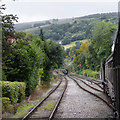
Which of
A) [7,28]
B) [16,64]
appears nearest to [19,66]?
[16,64]

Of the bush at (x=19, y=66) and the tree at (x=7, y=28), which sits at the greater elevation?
the tree at (x=7, y=28)

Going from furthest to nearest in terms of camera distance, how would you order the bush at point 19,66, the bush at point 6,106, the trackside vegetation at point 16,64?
1. the bush at point 19,66
2. the trackside vegetation at point 16,64
3. the bush at point 6,106

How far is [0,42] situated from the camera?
1179cm

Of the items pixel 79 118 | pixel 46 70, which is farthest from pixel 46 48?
pixel 79 118

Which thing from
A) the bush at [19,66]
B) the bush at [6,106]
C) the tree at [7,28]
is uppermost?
the tree at [7,28]

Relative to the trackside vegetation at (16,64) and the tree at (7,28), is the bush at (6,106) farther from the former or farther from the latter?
the tree at (7,28)

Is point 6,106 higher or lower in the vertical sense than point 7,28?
lower

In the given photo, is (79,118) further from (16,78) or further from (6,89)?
(16,78)

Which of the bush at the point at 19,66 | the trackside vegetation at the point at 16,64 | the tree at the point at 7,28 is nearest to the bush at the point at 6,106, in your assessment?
the trackside vegetation at the point at 16,64

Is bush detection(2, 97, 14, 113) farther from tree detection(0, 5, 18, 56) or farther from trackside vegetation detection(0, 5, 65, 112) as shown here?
tree detection(0, 5, 18, 56)

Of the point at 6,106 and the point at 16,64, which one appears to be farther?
the point at 16,64

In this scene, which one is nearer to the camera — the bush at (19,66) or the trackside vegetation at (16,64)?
the trackside vegetation at (16,64)

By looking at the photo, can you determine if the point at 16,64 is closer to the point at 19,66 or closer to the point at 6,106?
the point at 19,66

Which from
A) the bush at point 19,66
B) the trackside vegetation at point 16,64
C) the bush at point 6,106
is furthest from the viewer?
the bush at point 19,66
